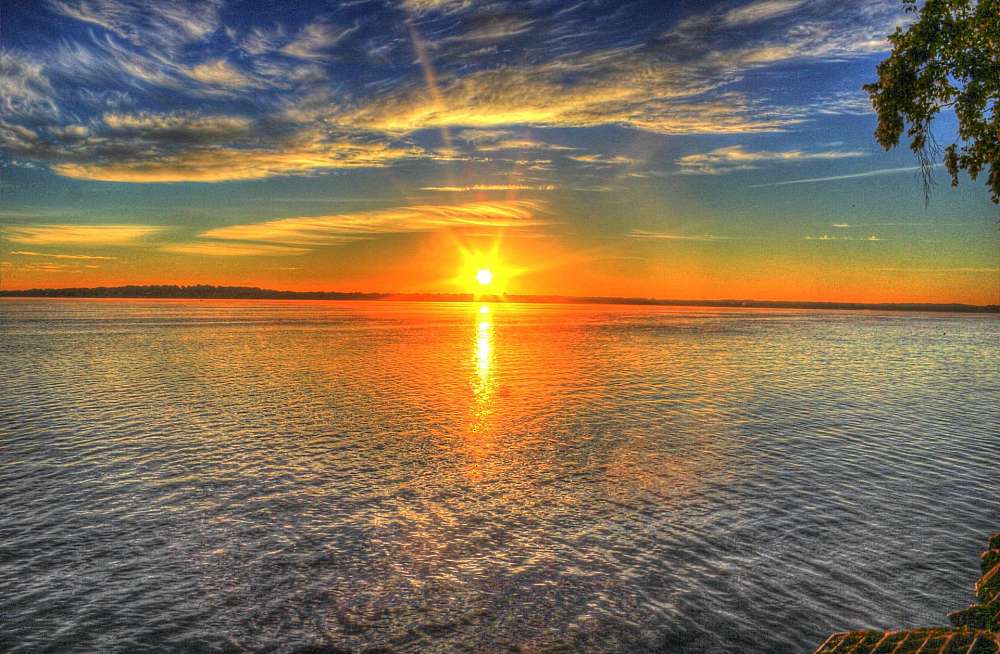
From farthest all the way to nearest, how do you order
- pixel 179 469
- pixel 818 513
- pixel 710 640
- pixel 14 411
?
pixel 14 411 → pixel 179 469 → pixel 818 513 → pixel 710 640

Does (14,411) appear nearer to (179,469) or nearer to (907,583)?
(179,469)

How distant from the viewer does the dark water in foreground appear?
8.16 metres

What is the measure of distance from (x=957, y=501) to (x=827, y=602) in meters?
6.99

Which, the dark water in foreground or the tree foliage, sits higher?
the tree foliage

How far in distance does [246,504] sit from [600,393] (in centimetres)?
1934

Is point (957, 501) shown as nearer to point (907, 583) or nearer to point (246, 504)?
point (907, 583)

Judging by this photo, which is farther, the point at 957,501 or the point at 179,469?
the point at 179,469

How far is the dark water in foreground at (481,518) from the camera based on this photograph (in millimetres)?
8164

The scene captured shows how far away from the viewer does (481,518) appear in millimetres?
12000

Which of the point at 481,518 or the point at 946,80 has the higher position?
the point at 946,80

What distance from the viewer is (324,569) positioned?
966 centimetres

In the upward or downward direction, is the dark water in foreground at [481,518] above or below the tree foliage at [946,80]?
below

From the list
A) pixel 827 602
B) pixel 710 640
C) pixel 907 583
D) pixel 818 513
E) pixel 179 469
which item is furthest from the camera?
pixel 179 469

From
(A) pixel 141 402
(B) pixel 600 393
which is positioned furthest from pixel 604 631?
(A) pixel 141 402
